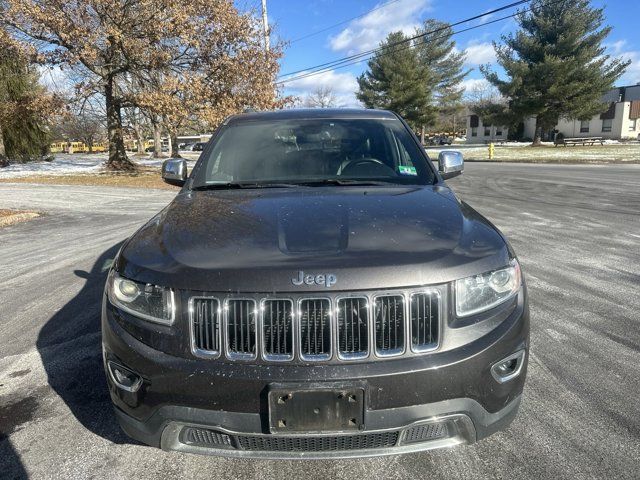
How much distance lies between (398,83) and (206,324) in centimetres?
4993

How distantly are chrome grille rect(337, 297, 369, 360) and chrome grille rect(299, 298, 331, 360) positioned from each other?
0.17 feet

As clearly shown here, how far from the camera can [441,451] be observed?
8.06 ft

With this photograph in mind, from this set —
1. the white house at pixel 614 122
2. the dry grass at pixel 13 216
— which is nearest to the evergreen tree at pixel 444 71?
the white house at pixel 614 122

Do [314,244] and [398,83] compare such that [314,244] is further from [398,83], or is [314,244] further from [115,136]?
[398,83]

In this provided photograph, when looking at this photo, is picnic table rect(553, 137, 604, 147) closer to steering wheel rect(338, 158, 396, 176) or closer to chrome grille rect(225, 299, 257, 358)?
steering wheel rect(338, 158, 396, 176)

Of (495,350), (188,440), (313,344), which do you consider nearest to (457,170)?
(495,350)

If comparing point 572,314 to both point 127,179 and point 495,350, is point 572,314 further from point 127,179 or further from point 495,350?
point 127,179

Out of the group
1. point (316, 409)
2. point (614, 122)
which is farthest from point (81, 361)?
point (614, 122)

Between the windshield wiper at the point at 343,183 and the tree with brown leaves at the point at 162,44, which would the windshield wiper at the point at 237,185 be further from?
the tree with brown leaves at the point at 162,44

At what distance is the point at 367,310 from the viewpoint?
6.38 feet

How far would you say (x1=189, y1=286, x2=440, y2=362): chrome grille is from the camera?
6.37 ft

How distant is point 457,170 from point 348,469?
2551 millimetres

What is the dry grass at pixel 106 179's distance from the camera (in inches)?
722

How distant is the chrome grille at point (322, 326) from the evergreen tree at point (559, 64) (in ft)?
142
